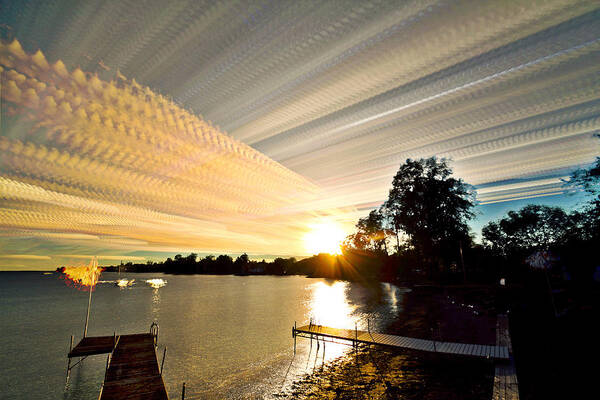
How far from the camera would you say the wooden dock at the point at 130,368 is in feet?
49.7

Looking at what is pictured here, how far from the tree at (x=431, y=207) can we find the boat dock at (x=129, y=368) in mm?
50433

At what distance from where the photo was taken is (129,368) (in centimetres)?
1838

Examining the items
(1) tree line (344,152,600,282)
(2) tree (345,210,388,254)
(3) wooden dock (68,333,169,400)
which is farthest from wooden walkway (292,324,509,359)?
(2) tree (345,210,388,254)

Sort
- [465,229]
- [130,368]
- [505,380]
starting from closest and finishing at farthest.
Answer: [505,380] < [130,368] < [465,229]

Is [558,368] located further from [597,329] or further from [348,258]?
[348,258]

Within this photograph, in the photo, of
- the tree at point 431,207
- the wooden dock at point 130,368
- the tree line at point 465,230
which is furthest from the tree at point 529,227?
the wooden dock at point 130,368

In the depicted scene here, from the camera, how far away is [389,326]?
34562 mm

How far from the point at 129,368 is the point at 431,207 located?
53185mm

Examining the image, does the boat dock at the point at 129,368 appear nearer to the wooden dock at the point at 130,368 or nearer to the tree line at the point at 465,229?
the wooden dock at the point at 130,368

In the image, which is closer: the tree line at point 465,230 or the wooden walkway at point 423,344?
the wooden walkway at point 423,344

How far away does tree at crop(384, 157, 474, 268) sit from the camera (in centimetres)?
5395

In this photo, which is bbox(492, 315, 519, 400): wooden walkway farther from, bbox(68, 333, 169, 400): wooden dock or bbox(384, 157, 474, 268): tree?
bbox(384, 157, 474, 268): tree

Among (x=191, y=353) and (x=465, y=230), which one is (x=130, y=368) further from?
(x=465, y=230)

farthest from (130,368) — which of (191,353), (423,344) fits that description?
(423,344)
